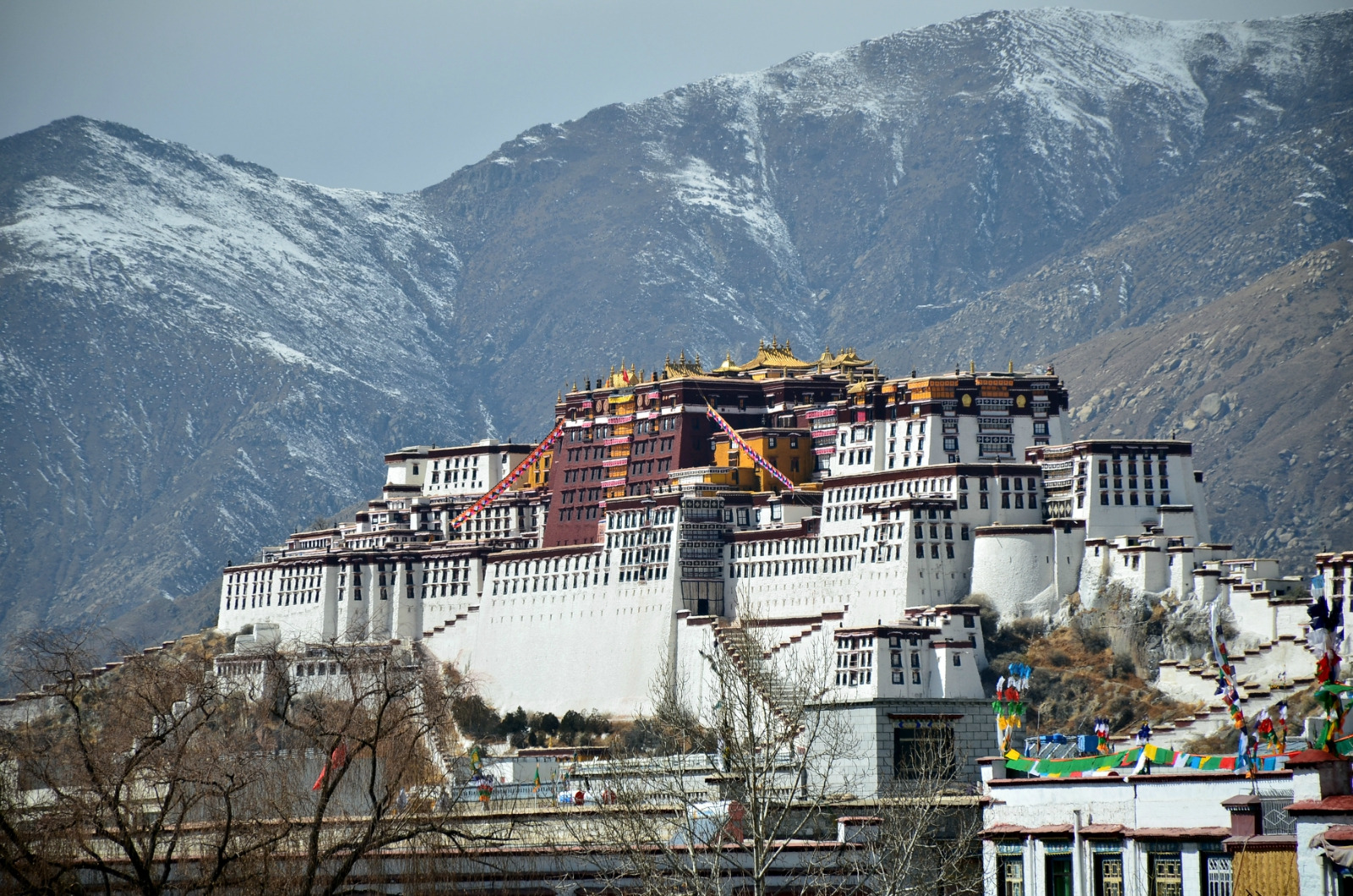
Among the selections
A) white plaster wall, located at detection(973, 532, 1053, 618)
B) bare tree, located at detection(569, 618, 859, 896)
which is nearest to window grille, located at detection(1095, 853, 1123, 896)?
bare tree, located at detection(569, 618, 859, 896)

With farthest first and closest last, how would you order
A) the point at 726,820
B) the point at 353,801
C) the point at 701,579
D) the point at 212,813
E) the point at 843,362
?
the point at 843,362 → the point at 701,579 → the point at 353,801 → the point at 212,813 → the point at 726,820

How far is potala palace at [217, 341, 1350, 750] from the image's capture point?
130m

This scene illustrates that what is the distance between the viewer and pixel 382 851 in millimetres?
59156

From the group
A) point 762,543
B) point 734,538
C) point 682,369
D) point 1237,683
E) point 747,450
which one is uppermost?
point 682,369

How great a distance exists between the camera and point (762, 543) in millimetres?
145875

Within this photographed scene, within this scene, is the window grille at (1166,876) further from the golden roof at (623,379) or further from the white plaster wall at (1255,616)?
the golden roof at (623,379)

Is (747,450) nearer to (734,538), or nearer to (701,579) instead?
(734,538)

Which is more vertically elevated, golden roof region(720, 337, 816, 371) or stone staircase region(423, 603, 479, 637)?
golden roof region(720, 337, 816, 371)

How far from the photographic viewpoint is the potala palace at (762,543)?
12988 centimetres

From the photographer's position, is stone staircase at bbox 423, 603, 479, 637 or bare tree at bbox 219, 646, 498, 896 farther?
stone staircase at bbox 423, 603, 479, 637

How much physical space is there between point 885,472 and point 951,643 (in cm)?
1995

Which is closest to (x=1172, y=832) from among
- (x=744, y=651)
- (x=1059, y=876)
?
(x=1059, y=876)

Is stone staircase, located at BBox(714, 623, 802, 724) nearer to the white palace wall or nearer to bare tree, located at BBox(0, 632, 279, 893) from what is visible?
Answer: the white palace wall

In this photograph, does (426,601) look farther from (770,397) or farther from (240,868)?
(240,868)
